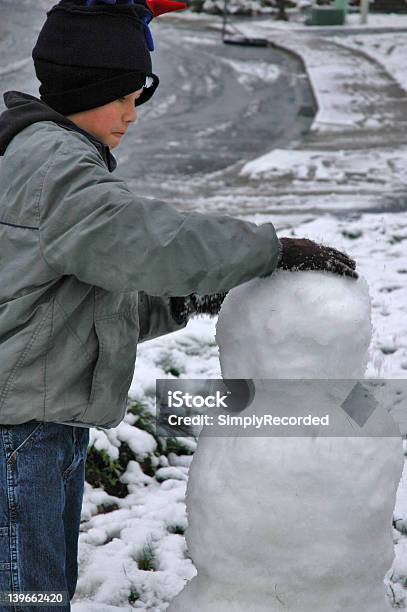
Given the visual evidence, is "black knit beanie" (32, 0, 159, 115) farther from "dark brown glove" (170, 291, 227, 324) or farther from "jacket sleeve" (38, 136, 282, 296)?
"dark brown glove" (170, 291, 227, 324)

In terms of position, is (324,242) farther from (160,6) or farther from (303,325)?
(303,325)

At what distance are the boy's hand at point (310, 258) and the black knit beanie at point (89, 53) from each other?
557 millimetres

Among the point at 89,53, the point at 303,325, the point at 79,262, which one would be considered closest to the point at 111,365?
the point at 79,262

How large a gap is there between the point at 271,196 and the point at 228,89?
23.7ft

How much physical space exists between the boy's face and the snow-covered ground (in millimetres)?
1499

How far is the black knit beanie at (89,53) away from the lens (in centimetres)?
207

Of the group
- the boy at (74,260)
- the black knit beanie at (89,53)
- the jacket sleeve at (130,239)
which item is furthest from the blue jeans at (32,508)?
the black knit beanie at (89,53)

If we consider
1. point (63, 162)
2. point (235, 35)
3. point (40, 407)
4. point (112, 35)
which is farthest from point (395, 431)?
point (235, 35)

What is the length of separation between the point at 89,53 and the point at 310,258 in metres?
0.70

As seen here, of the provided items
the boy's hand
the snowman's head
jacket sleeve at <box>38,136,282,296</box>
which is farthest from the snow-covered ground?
jacket sleeve at <box>38,136,282,296</box>

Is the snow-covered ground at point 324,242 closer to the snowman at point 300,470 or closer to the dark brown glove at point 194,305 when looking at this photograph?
the snowman at point 300,470

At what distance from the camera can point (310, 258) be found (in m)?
1.99

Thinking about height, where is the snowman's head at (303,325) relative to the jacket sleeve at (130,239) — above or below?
below

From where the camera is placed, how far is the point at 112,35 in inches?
81.9
